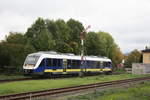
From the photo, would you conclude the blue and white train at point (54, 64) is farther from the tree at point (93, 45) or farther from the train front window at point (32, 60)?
the tree at point (93, 45)

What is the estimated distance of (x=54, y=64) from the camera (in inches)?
1293

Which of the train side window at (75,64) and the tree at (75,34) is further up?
the tree at (75,34)

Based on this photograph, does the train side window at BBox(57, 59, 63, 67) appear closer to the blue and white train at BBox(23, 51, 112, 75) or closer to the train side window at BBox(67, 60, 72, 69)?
the blue and white train at BBox(23, 51, 112, 75)

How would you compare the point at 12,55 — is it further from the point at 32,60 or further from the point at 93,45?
the point at 93,45

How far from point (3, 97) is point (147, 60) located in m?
49.2

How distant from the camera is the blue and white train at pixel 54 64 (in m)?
30.7

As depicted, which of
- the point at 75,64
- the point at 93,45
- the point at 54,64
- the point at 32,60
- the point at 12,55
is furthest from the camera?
the point at 93,45

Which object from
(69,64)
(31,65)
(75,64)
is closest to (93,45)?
(75,64)

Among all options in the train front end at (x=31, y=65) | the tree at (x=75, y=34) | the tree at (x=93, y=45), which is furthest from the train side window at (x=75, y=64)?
the tree at (x=93, y=45)

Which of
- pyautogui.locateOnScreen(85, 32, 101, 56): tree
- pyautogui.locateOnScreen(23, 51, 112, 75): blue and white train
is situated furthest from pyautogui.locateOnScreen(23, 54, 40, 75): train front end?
pyautogui.locateOnScreen(85, 32, 101, 56): tree

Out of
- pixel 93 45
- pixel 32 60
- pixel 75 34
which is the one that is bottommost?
pixel 32 60

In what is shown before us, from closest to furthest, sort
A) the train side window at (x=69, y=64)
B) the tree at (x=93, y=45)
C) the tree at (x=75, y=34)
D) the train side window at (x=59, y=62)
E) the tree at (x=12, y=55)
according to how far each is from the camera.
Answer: the train side window at (x=59, y=62)
the train side window at (x=69, y=64)
the tree at (x=12, y=55)
the tree at (x=75, y=34)
the tree at (x=93, y=45)

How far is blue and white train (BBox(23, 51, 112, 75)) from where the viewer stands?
30.7 m

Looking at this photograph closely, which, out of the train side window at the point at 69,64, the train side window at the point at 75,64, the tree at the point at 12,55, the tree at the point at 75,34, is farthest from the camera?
the tree at the point at 75,34
